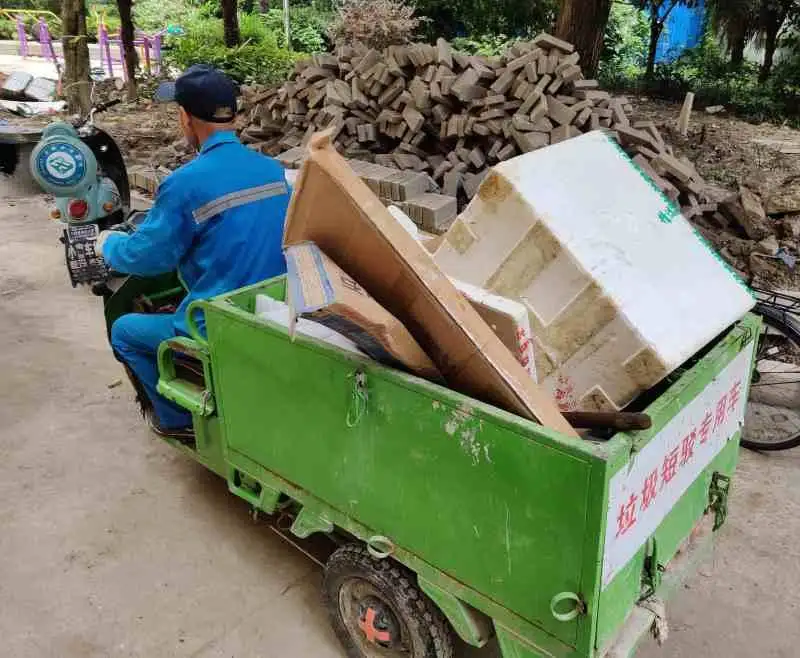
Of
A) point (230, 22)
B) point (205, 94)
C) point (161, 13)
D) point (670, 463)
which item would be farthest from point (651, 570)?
point (161, 13)

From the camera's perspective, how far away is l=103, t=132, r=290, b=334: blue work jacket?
2.77m

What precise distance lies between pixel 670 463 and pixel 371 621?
1126 millimetres

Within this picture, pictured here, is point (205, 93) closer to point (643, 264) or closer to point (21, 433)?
point (643, 264)

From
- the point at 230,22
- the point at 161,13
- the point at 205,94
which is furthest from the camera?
the point at 161,13

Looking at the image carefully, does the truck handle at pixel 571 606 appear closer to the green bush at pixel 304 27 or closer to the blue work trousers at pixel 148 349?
the blue work trousers at pixel 148 349

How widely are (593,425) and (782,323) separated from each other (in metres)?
2.19

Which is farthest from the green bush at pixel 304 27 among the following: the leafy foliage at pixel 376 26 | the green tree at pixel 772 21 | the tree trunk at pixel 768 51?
the tree trunk at pixel 768 51

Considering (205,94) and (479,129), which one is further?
(479,129)

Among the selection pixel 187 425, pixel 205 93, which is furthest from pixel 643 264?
pixel 187 425

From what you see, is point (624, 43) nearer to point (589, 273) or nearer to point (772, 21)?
point (772, 21)

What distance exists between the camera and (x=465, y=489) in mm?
1901

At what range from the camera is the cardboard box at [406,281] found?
181cm

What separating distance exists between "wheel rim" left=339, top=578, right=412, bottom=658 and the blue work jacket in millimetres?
1257

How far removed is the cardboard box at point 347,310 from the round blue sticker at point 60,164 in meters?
3.39
